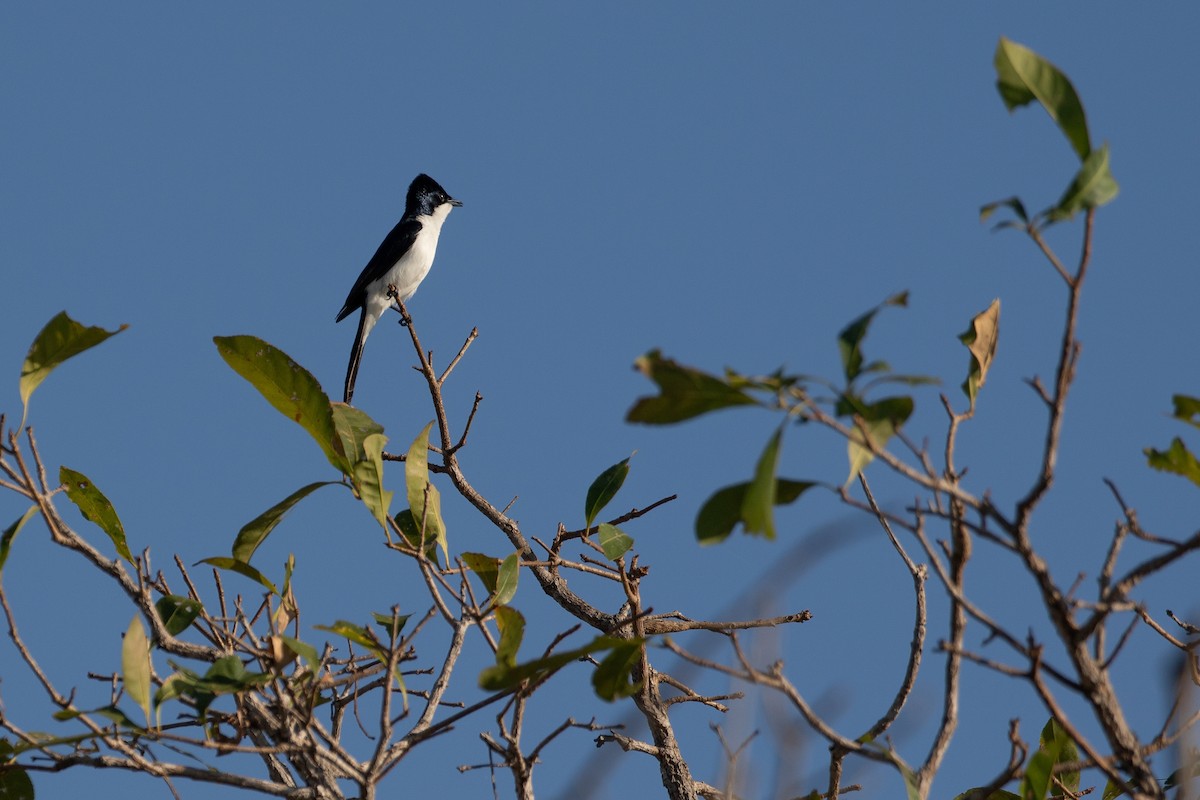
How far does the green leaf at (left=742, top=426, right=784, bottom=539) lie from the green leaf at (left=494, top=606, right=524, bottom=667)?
77cm

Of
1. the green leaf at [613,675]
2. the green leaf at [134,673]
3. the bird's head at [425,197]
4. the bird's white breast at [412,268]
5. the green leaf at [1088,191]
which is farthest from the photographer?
the bird's head at [425,197]

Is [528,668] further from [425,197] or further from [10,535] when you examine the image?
[425,197]

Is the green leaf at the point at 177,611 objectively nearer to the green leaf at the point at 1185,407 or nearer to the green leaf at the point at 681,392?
the green leaf at the point at 681,392

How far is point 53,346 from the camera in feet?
7.73

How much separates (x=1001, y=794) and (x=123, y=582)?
1700 mm

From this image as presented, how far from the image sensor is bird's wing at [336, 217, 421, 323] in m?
10.3

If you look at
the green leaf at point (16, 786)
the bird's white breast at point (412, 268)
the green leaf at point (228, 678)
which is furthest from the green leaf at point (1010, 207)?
the bird's white breast at point (412, 268)

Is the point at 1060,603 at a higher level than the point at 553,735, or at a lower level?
lower

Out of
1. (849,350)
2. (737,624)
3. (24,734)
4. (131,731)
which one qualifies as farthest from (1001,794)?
(24,734)

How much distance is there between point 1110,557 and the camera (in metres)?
1.68

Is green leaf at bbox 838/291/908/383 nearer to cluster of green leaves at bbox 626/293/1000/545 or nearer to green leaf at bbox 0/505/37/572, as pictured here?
cluster of green leaves at bbox 626/293/1000/545

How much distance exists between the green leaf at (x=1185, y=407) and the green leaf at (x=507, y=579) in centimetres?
120

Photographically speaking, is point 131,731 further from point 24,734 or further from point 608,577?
point 608,577

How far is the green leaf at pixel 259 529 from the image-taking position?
256cm
